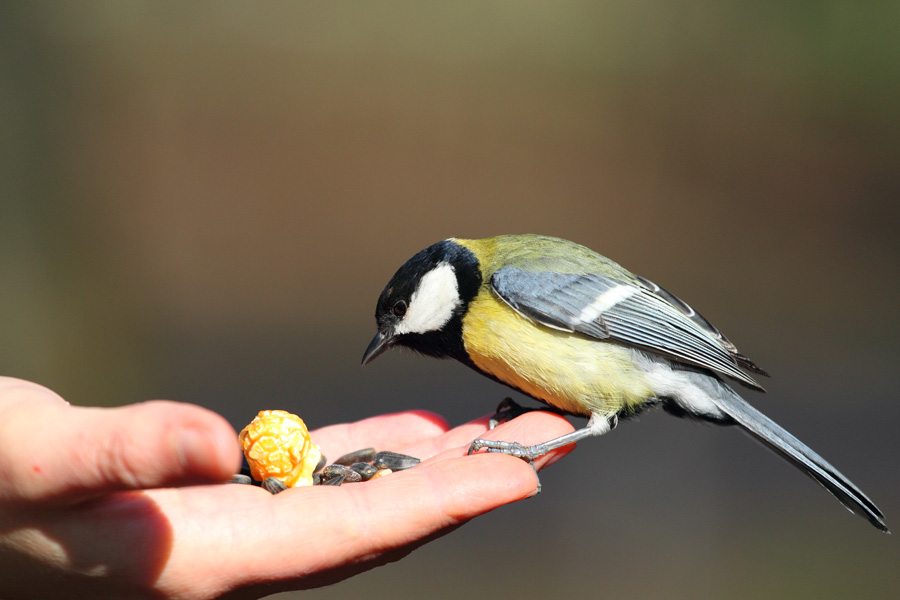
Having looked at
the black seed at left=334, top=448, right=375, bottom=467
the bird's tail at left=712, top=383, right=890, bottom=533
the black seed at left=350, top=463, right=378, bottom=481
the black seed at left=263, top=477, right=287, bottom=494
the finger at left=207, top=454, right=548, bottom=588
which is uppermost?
the finger at left=207, top=454, right=548, bottom=588

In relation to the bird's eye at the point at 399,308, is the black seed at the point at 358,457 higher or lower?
lower

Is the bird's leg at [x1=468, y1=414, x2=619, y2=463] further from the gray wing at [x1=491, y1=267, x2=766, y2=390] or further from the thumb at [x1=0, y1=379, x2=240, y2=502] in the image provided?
the thumb at [x1=0, y1=379, x2=240, y2=502]

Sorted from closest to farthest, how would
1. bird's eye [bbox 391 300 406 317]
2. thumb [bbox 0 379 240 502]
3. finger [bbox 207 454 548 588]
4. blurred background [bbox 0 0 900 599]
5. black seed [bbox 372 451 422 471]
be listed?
thumb [bbox 0 379 240 502] → finger [bbox 207 454 548 588] → black seed [bbox 372 451 422 471] → bird's eye [bbox 391 300 406 317] → blurred background [bbox 0 0 900 599]

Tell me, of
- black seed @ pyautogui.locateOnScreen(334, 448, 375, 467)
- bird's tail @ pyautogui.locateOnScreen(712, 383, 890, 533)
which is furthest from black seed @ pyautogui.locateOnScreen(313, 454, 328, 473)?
bird's tail @ pyautogui.locateOnScreen(712, 383, 890, 533)

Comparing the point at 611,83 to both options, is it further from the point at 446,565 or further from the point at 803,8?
the point at 446,565

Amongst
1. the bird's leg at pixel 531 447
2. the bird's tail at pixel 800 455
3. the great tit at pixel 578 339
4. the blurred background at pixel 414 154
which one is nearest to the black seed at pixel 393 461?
the bird's leg at pixel 531 447

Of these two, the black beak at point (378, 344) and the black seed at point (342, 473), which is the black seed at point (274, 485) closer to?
the black seed at point (342, 473)

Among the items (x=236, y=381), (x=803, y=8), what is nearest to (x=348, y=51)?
(x=236, y=381)
